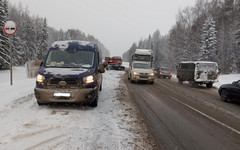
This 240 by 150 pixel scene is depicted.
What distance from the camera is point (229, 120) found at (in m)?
5.73

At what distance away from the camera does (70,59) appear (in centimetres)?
630

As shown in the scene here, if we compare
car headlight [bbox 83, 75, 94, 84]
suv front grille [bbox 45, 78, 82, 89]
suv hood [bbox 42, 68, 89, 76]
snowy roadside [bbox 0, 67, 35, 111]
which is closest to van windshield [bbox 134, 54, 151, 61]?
snowy roadside [bbox 0, 67, 35, 111]

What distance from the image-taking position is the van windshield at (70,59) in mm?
6149

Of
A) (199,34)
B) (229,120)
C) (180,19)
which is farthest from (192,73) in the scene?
(180,19)

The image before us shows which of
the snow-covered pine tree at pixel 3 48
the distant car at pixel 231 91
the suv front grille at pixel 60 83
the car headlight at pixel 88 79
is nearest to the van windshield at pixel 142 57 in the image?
the distant car at pixel 231 91

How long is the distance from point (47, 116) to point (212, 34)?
36494mm

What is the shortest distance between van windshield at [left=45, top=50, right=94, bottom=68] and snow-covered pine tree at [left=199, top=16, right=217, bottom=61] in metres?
32.7

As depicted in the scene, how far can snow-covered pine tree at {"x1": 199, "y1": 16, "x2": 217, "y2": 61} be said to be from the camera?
3288cm

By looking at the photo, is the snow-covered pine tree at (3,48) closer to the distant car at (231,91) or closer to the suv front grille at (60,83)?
the suv front grille at (60,83)

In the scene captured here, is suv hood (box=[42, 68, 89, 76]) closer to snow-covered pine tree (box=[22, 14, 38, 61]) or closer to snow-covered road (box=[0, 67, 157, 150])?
snow-covered road (box=[0, 67, 157, 150])

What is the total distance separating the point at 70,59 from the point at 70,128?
118 inches

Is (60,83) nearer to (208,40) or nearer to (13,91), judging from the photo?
(13,91)

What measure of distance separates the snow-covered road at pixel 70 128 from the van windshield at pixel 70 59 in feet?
5.08

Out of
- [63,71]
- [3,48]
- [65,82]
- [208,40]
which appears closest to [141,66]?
[63,71]
